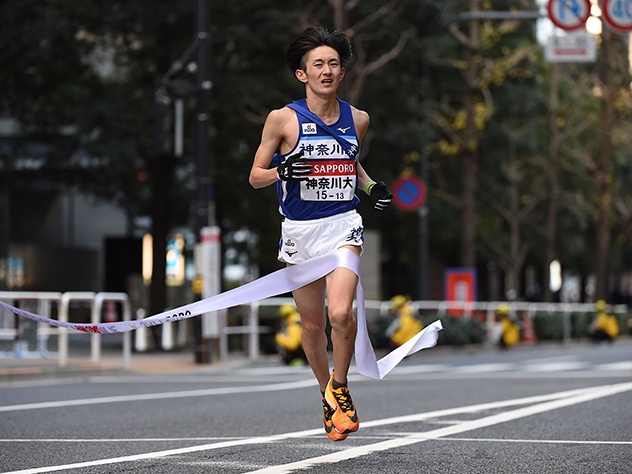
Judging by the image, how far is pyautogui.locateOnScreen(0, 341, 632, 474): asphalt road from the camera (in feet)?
23.7

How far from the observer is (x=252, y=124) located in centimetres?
3566

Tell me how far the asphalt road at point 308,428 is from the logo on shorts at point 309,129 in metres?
1.57

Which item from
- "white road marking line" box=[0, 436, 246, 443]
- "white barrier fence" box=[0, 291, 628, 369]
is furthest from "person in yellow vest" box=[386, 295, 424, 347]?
"white road marking line" box=[0, 436, 246, 443]

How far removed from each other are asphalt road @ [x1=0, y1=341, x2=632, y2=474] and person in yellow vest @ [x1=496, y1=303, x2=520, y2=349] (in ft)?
56.7

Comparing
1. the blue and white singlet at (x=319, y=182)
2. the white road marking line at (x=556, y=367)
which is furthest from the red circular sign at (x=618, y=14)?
the blue and white singlet at (x=319, y=182)

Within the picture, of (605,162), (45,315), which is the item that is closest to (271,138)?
(45,315)

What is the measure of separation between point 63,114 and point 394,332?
27.3 feet

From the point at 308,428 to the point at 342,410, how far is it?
2506mm

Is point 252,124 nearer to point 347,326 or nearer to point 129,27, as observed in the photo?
point 129,27

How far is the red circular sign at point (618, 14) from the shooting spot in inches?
793

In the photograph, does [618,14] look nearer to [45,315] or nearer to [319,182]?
[45,315]

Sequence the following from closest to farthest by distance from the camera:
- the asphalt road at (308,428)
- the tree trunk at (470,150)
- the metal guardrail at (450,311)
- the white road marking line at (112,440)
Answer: the asphalt road at (308,428), the white road marking line at (112,440), the metal guardrail at (450,311), the tree trunk at (470,150)

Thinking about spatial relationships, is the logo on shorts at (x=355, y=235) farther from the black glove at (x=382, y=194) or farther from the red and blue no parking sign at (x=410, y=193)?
the red and blue no parking sign at (x=410, y=193)

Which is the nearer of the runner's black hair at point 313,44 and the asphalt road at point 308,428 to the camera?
the asphalt road at point 308,428
